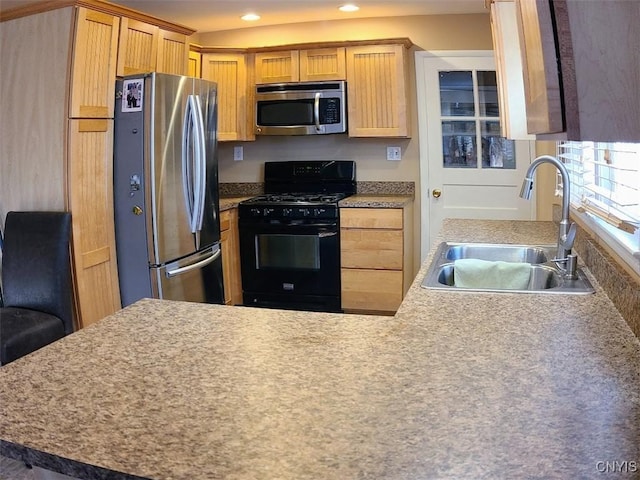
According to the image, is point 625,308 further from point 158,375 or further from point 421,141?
point 421,141

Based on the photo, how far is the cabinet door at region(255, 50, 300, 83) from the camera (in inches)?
177

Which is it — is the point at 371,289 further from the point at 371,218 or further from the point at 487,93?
the point at 487,93

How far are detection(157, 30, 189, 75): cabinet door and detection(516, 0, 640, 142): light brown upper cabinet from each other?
3264 millimetres

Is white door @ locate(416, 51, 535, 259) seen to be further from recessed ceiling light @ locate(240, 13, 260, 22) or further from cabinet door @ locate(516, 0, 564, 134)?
cabinet door @ locate(516, 0, 564, 134)

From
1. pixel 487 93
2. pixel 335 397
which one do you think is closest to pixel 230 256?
pixel 487 93

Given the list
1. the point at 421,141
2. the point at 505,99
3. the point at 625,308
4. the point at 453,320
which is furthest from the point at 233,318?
the point at 421,141

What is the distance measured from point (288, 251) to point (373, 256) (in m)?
0.64

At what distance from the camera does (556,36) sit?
73 cm

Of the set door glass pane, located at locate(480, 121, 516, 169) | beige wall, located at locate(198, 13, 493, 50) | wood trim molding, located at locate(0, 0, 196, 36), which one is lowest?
door glass pane, located at locate(480, 121, 516, 169)

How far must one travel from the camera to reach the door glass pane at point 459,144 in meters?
4.50

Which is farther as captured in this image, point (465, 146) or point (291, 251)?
point (465, 146)

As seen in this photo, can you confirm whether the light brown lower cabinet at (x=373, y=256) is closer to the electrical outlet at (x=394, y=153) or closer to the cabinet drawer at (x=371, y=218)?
the cabinet drawer at (x=371, y=218)

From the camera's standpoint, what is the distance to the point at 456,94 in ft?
14.7

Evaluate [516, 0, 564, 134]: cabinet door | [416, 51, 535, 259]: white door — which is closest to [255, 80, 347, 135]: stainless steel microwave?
[416, 51, 535, 259]: white door
